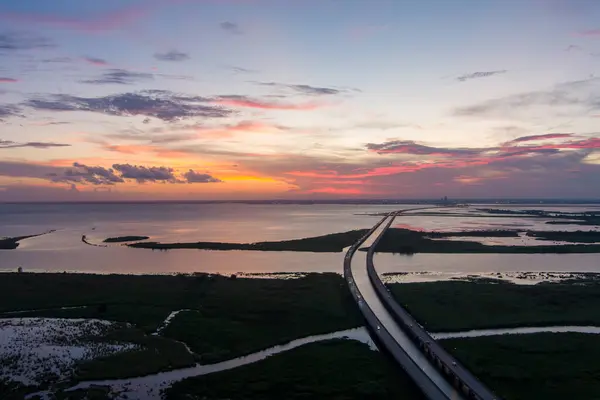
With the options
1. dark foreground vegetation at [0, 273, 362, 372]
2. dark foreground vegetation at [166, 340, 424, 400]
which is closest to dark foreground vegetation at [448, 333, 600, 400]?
dark foreground vegetation at [166, 340, 424, 400]

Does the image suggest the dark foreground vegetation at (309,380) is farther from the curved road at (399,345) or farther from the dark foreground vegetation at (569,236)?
the dark foreground vegetation at (569,236)

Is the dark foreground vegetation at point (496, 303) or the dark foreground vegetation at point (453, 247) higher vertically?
the dark foreground vegetation at point (453, 247)

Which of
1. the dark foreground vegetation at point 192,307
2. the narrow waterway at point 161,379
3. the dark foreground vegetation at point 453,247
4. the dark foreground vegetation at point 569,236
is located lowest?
the narrow waterway at point 161,379

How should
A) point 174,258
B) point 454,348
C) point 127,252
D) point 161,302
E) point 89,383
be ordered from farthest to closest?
point 127,252 < point 174,258 < point 161,302 < point 454,348 < point 89,383

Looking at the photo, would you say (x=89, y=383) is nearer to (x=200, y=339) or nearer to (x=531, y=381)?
(x=200, y=339)

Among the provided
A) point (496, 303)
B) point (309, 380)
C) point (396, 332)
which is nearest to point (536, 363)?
point (396, 332)

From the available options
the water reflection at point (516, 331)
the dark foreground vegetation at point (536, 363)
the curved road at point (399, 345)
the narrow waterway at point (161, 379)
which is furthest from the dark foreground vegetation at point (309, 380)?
the water reflection at point (516, 331)

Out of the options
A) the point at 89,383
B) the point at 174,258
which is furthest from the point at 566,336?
the point at 174,258
